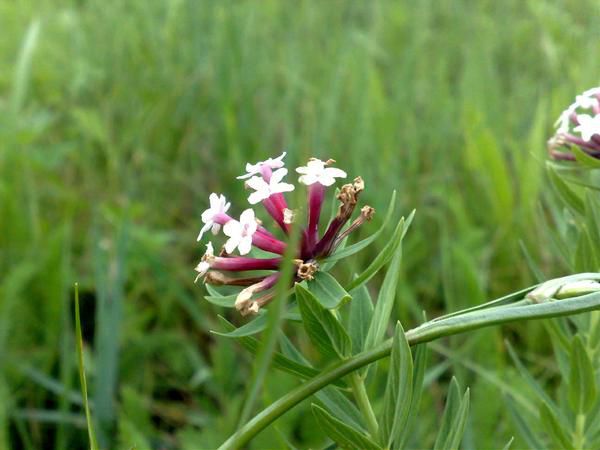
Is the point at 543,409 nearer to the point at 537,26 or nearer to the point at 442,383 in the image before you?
the point at 442,383

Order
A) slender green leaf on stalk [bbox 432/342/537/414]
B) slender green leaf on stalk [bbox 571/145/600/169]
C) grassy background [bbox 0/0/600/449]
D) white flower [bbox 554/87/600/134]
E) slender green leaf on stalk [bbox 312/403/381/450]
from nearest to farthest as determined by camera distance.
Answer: slender green leaf on stalk [bbox 312/403/381/450] → slender green leaf on stalk [bbox 571/145/600/169] → white flower [bbox 554/87/600/134] → slender green leaf on stalk [bbox 432/342/537/414] → grassy background [bbox 0/0/600/449]

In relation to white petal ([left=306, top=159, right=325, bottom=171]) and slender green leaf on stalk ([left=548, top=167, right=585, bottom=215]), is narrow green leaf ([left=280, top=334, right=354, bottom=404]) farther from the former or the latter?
slender green leaf on stalk ([left=548, top=167, right=585, bottom=215])

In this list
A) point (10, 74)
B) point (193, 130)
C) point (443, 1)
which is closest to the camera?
point (193, 130)

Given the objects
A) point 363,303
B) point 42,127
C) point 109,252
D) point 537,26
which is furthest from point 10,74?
point 363,303

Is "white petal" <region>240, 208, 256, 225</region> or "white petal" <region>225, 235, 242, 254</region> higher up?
"white petal" <region>240, 208, 256, 225</region>

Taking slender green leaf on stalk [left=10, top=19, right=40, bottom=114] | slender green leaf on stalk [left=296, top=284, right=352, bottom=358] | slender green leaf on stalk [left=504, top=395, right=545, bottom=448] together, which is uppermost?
slender green leaf on stalk [left=10, top=19, right=40, bottom=114]

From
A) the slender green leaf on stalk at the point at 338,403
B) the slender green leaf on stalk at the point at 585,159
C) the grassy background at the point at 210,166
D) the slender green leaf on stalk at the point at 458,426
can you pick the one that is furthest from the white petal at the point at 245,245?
the grassy background at the point at 210,166

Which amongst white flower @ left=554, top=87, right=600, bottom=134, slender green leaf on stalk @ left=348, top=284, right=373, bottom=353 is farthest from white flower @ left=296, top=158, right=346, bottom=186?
white flower @ left=554, top=87, right=600, bottom=134
